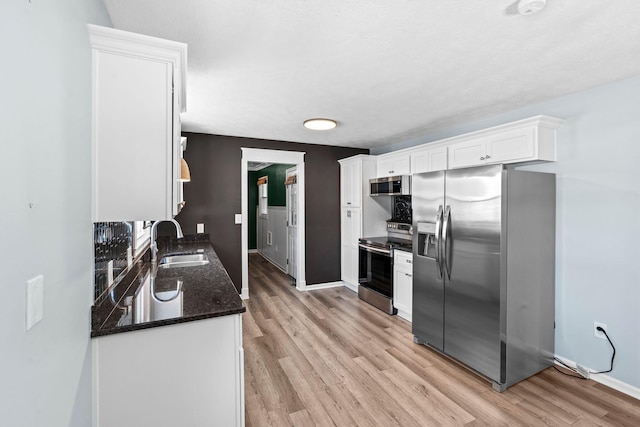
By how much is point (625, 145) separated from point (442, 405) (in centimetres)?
246

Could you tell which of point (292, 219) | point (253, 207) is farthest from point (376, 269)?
point (253, 207)

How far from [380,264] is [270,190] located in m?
3.91

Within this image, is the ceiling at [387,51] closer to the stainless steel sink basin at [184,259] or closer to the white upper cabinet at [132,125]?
the white upper cabinet at [132,125]

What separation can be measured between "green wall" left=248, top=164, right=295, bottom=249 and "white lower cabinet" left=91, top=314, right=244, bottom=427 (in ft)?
15.9

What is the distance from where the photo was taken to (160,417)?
54.6 inches

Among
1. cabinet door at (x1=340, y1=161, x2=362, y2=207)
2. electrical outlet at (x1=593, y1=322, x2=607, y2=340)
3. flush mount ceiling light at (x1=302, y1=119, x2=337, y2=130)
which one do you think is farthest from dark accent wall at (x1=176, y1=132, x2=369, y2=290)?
electrical outlet at (x1=593, y1=322, x2=607, y2=340)

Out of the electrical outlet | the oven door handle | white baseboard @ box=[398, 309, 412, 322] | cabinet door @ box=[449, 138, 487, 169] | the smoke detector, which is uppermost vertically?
the smoke detector

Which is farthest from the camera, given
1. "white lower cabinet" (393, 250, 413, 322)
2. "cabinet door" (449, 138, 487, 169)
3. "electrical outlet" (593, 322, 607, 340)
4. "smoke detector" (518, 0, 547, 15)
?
"white lower cabinet" (393, 250, 413, 322)

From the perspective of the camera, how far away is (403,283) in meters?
3.61

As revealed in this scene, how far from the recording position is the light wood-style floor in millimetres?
2004

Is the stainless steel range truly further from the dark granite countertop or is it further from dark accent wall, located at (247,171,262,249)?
dark accent wall, located at (247,171,262,249)

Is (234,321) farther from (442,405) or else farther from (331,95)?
(331,95)

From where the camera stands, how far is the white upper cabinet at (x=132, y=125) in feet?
4.23

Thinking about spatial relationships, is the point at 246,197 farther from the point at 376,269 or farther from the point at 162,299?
the point at 162,299
